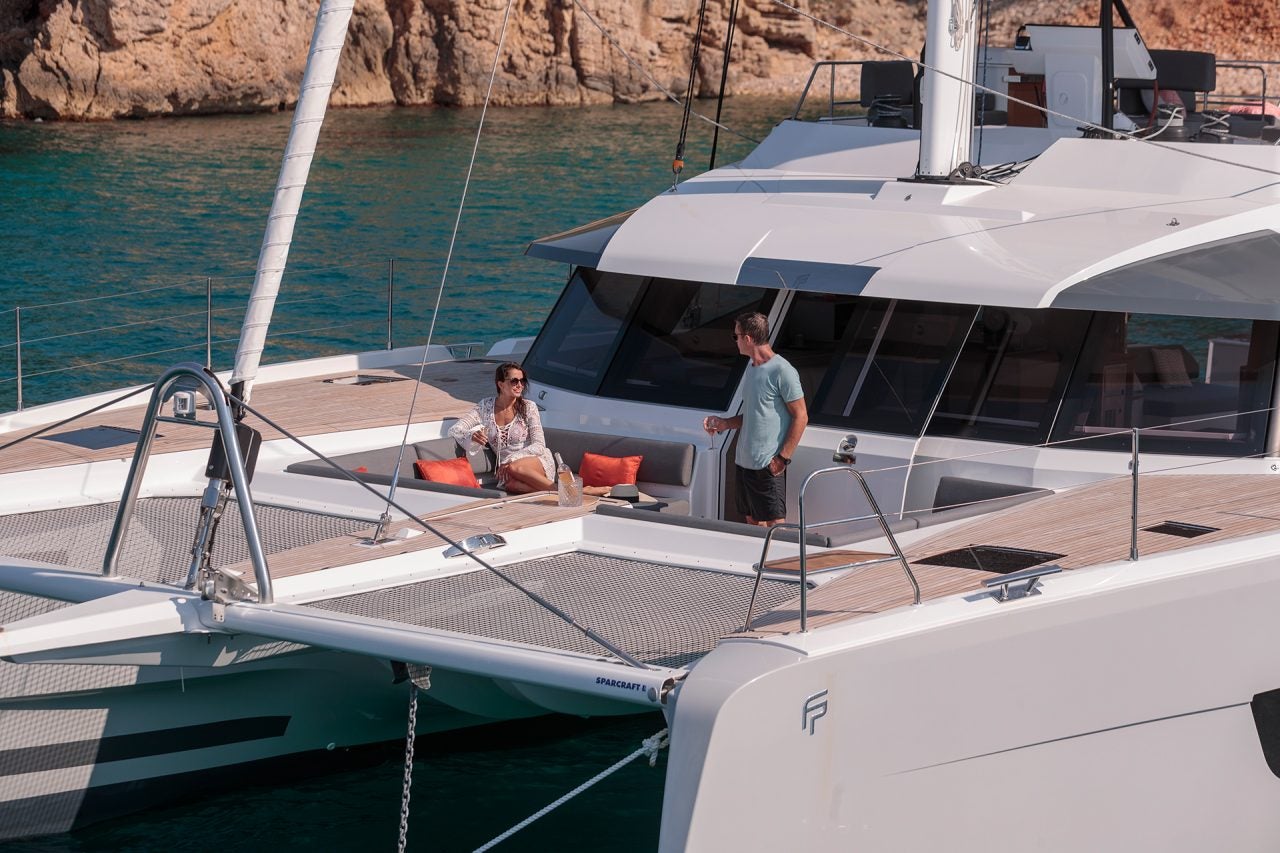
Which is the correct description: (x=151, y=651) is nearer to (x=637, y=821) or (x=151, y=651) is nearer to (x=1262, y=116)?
(x=637, y=821)

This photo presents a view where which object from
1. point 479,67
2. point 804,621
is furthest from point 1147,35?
point 804,621

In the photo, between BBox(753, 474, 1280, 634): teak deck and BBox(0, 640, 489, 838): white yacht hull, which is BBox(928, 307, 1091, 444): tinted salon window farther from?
BBox(0, 640, 489, 838): white yacht hull

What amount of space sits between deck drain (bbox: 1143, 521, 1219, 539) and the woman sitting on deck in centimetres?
283

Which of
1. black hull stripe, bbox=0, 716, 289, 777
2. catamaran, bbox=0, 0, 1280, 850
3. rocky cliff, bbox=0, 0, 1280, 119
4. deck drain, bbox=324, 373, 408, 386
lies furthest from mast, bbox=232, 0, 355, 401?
rocky cliff, bbox=0, 0, 1280, 119

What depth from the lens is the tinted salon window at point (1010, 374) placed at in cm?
702

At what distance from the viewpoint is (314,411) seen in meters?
8.22

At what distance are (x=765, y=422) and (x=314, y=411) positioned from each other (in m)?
2.65

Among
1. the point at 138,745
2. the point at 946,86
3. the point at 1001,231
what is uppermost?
the point at 946,86

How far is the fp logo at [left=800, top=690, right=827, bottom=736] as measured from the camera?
186 inches

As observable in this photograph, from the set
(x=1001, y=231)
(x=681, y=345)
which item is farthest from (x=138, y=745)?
(x=1001, y=231)

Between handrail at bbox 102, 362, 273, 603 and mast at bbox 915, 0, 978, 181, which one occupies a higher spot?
mast at bbox 915, 0, 978, 181

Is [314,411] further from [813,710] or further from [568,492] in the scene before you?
[813,710]

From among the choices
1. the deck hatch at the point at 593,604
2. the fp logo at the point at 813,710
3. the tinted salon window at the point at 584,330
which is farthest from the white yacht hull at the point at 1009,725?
the tinted salon window at the point at 584,330

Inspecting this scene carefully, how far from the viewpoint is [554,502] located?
22.3ft
